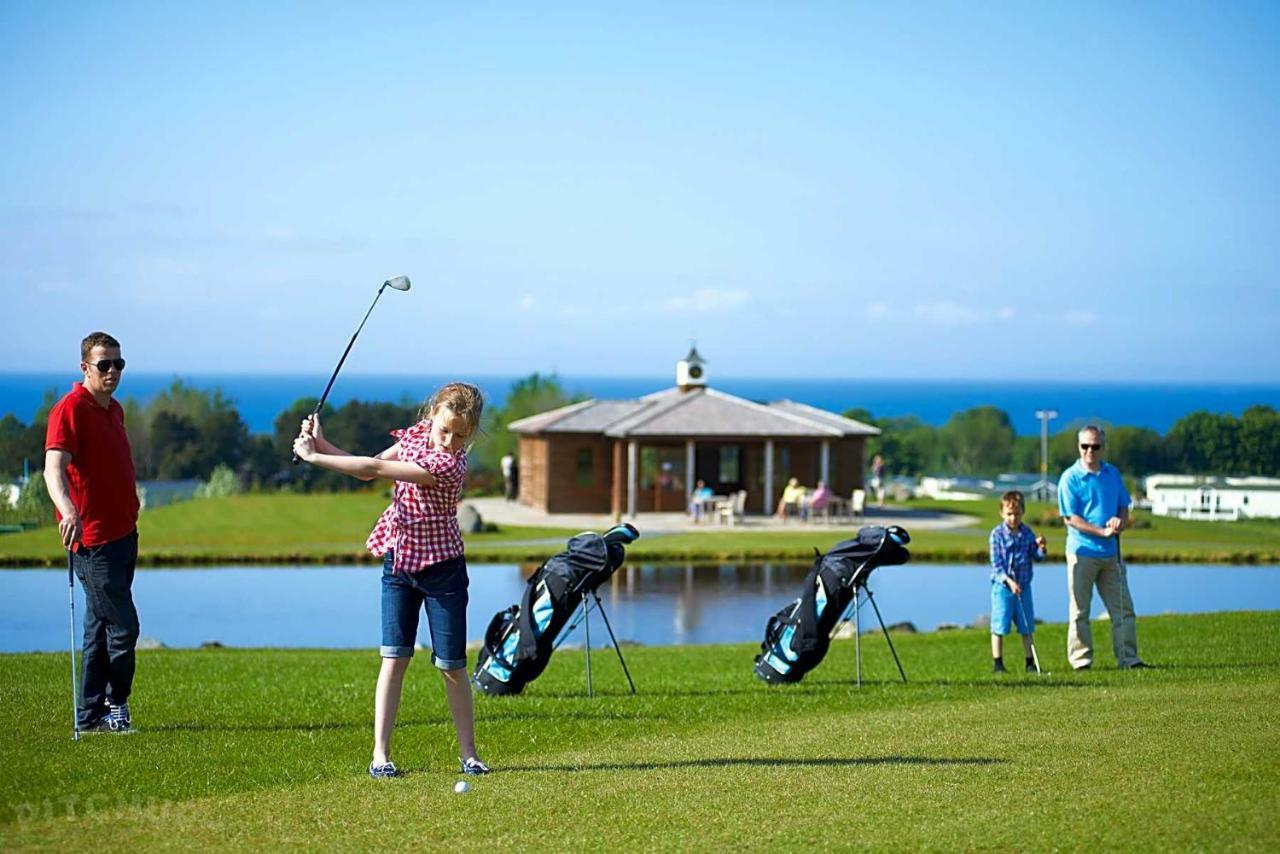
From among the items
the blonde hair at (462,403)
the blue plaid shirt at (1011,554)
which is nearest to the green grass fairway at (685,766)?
the blue plaid shirt at (1011,554)

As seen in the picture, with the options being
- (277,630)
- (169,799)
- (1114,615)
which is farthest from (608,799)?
(277,630)

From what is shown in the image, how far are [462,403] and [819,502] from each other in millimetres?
29580

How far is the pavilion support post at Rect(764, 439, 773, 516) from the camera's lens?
38.2 meters

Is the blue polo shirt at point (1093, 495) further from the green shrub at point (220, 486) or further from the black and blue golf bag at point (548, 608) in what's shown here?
the green shrub at point (220, 486)

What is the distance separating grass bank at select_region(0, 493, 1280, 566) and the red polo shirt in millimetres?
20883

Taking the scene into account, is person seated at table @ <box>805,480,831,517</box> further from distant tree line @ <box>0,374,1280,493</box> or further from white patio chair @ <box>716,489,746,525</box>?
distant tree line @ <box>0,374,1280,493</box>

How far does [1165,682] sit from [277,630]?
42.9 feet

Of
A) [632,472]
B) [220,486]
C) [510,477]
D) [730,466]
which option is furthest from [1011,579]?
[220,486]

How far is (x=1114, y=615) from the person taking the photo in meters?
11.7

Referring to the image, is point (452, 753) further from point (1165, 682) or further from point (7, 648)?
point (7, 648)

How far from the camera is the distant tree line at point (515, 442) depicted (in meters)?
45.1

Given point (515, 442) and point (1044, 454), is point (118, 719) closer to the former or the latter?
point (515, 442)

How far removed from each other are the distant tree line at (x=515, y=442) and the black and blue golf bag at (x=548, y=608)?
118 feet

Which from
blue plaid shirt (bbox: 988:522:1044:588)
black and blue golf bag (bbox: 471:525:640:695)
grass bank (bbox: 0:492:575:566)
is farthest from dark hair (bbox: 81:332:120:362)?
grass bank (bbox: 0:492:575:566)
